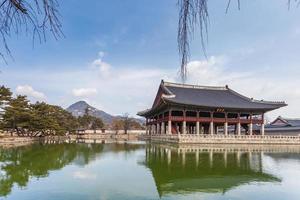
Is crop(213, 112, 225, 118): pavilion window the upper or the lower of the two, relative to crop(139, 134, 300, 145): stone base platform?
upper

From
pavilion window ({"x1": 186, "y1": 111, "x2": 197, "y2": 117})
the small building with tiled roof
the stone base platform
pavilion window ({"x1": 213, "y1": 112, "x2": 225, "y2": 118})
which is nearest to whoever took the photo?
the stone base platform

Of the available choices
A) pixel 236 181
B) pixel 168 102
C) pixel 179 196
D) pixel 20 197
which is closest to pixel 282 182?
pixel 236 181

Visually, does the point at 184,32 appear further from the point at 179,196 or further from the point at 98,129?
the point at 98,129

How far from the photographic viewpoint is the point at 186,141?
3381cm

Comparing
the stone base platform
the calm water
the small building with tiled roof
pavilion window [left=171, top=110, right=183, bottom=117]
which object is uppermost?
pavilion window [left=171, top=110, right=183, bottom=117]

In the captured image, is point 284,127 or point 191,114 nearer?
point 191,114

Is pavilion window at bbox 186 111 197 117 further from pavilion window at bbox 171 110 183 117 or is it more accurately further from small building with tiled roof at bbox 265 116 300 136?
small building with tiled roof at bbox 265 116 300 136

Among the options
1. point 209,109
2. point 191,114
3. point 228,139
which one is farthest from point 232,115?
point 228,139

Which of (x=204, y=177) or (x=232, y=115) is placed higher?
(x=232, y=115)

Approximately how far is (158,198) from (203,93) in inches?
1484

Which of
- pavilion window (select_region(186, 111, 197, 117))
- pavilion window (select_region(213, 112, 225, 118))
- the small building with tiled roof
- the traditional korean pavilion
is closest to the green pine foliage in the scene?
the traditional korean pavilion

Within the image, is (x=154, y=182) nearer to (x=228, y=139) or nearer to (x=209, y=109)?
(x=228, y=139)

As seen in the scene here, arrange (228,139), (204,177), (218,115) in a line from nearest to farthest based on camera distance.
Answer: (204,177), (228,139), (218,115)

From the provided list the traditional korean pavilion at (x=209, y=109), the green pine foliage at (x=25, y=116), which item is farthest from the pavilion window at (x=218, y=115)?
the green pine foliage at (x=25, y=116)
